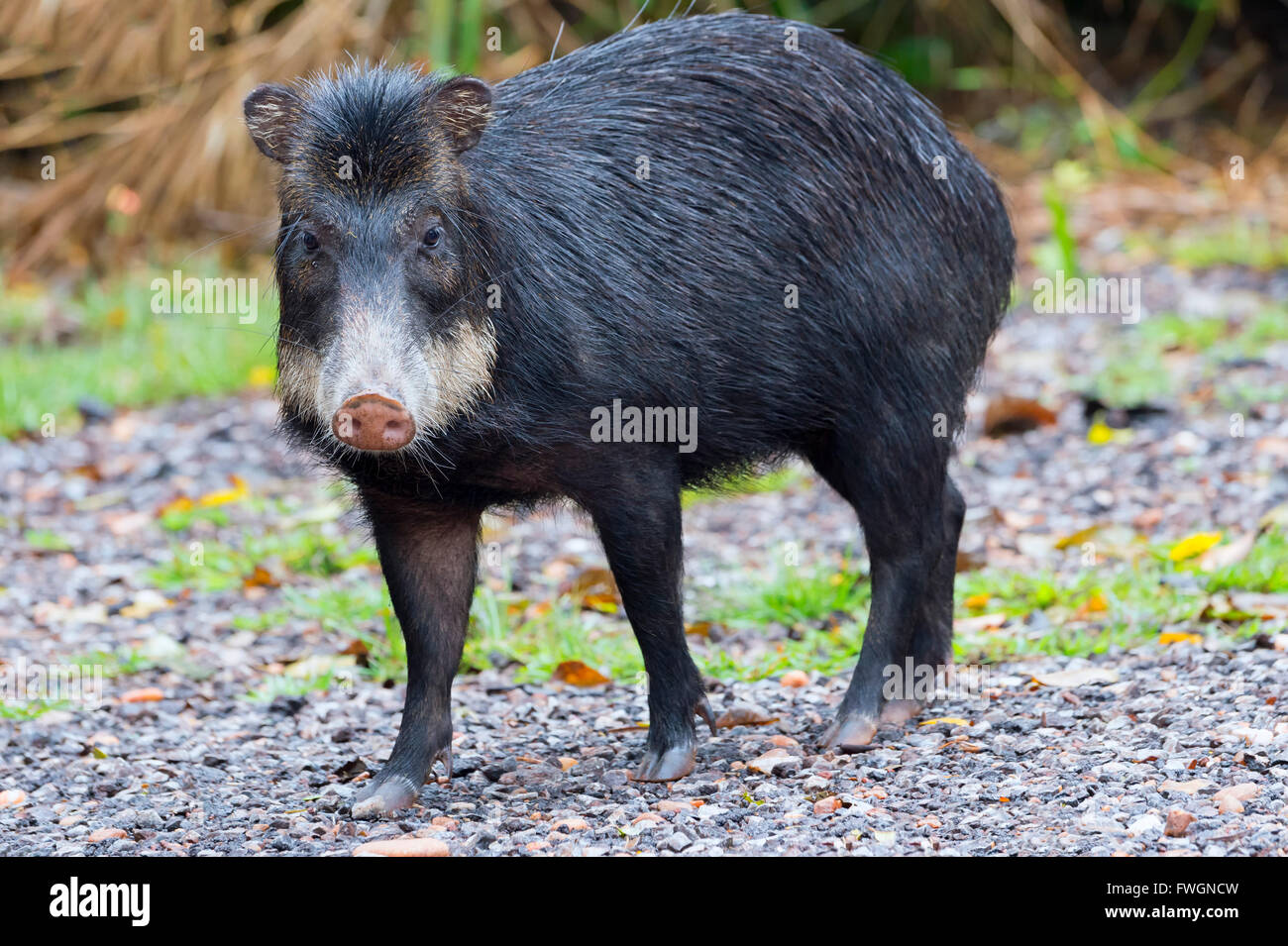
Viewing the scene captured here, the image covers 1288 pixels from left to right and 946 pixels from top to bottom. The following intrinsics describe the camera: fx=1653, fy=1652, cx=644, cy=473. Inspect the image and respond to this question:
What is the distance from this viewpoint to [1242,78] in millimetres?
10094

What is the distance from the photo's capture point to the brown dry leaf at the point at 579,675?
14.9 feet

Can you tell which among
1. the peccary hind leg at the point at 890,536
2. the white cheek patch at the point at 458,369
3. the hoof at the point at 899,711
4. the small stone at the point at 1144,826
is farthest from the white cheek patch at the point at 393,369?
the small stone at the point at 1144,826

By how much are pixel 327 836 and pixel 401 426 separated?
0.89m

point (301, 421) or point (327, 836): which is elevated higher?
point (301, 421)

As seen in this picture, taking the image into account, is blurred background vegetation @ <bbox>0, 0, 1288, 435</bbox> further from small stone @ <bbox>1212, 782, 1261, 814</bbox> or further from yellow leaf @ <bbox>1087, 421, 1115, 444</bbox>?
small stone @ <bbox>1212, 782, 1261, 814</bbox>

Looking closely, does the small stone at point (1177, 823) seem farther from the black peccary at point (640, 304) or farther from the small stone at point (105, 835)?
the small stone at point (105, 835)

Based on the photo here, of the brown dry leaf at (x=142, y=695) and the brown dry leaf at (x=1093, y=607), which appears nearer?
the brown dry leaf at (x=142, y=695)

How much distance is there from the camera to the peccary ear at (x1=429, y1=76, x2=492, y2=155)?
349cm

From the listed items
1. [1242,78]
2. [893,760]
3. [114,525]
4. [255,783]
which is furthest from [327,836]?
[1242,78]

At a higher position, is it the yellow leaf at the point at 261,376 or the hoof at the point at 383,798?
the yellow leaf at the point at 261,376

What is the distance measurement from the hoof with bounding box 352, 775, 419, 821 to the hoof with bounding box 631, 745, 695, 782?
20.0 inches

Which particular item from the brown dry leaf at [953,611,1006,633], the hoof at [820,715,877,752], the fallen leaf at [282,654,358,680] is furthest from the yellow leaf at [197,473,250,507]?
the hoof at [820,715,877,752]

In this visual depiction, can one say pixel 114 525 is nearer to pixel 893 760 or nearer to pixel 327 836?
pixel 327 836

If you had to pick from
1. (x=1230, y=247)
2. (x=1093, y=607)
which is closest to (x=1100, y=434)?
(x=1093, y=607)
